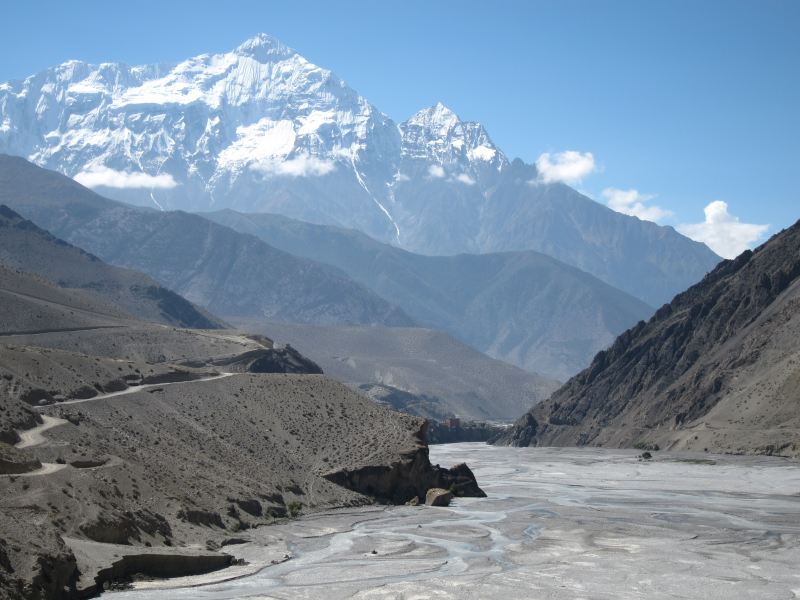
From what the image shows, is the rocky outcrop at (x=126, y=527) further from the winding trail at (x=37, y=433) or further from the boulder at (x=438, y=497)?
the boulder at (x=438, y=497)

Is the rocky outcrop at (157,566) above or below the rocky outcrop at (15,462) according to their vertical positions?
below

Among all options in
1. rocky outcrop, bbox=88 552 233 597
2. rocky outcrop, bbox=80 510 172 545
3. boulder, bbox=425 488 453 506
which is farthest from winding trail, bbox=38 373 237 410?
rocky outcrop, bbox=88 552 233 597

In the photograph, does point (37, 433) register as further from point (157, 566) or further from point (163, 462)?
point (157, 566)

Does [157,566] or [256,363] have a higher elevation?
[256,363]

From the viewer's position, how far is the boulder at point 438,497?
12181 cm

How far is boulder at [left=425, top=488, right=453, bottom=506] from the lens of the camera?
12181 cm

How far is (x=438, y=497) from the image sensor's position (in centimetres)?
12200

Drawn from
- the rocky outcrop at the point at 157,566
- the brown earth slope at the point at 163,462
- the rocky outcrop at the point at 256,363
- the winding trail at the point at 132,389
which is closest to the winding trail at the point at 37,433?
the brown earth slope at the point at 163,462

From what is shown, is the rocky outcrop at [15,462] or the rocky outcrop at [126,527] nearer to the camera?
the rocky outcrop at [126,527]

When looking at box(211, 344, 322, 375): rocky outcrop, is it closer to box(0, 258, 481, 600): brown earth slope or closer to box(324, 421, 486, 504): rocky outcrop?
box(0, 258, 481, 600): brown earth slope

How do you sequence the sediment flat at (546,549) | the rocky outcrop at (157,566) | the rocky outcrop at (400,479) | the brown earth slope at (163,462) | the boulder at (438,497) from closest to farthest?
1. the rocky outcrop at (157,566)
2. the brown earth slope at (163,462)
3. the sediment flat at (546,549)
4. the rocky outcrop at (400,479)
5. the boulder at (438,497)

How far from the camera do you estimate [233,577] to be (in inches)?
3024

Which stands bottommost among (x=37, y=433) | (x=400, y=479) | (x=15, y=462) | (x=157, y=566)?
(x=157, y=566)

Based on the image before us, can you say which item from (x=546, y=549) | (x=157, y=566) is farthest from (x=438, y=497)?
(x=157, y=566)
